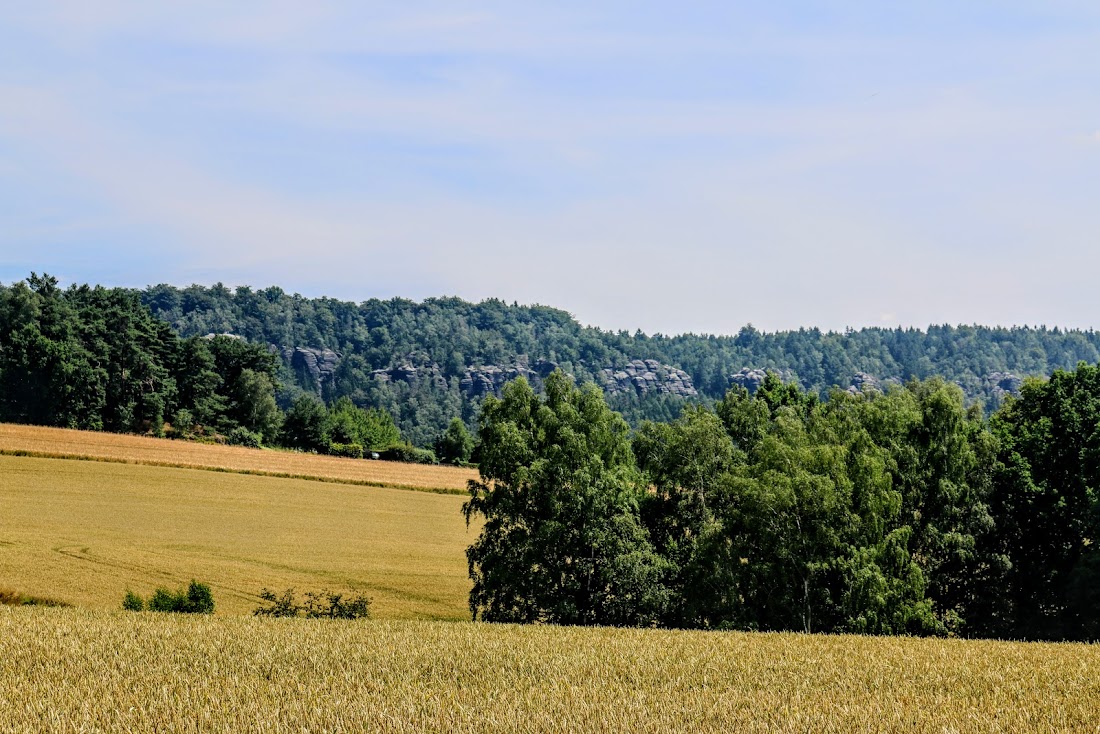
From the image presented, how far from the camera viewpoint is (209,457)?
96.6 meters

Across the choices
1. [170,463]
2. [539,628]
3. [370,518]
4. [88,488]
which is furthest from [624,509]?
[170,463]

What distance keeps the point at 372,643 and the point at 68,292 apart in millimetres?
145519

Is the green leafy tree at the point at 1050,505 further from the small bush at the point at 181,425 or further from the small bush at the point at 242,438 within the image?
the small bush at the point at 181,425

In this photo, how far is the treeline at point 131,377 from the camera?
122 meters

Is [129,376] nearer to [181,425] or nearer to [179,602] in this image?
[181,425]

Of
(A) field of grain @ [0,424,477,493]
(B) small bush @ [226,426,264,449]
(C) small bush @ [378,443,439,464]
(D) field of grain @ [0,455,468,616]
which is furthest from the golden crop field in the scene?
(C) small bush @ [378,443,439,464]

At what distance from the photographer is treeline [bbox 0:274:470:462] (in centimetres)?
12225

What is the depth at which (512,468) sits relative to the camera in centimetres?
4638

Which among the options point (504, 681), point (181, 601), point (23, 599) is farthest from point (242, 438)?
point (504, 681)

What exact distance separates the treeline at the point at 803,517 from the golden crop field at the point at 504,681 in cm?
1896

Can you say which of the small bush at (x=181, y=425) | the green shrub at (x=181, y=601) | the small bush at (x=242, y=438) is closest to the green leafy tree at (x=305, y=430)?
the small bush at (x=242, y=438)

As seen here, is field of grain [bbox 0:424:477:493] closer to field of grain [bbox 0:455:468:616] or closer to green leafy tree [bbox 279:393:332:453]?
field of grain [bbox 0:455:468:616]

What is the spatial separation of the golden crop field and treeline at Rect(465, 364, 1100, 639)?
18958mm

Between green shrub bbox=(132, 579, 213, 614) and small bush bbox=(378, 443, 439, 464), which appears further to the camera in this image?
small bush bbox=(378, 443, 439, 464)
